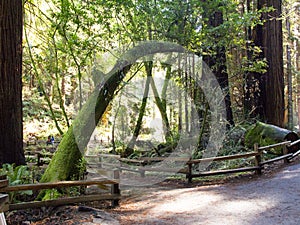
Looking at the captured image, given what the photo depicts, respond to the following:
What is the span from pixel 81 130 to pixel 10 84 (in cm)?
209

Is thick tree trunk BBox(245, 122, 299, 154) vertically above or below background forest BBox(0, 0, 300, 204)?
below

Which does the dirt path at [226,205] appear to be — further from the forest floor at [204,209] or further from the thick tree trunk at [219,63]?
the thick tree trunk at [219,63]

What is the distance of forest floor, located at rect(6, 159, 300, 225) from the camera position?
15.2ft

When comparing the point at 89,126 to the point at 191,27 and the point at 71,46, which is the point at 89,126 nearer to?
the point at 71,46

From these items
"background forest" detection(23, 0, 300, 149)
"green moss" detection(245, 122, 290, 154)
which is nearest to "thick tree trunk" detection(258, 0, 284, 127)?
"background forest" detection(23, 0, 300, 149)

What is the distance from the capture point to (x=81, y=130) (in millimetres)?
7035

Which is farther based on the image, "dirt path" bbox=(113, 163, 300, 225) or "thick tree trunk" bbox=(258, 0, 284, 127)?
"thick tree trunk" bbox=(258, 0, 284, 127)

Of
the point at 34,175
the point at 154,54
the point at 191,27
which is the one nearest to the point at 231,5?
the point at 191,27

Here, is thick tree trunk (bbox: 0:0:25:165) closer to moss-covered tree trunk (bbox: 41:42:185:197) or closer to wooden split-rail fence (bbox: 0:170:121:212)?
moss-covered tree trunk (bbox: 41:42:185:197)

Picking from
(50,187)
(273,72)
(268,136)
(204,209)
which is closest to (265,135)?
(268,136)

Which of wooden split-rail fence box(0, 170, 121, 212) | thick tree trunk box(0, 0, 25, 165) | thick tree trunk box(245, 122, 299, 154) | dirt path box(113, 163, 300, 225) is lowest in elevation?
dirt path box(113, 163, 300, 225)

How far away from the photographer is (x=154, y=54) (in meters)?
9.38

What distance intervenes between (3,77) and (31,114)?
16321mm

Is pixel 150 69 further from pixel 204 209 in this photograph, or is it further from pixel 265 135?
pixel 204 209
